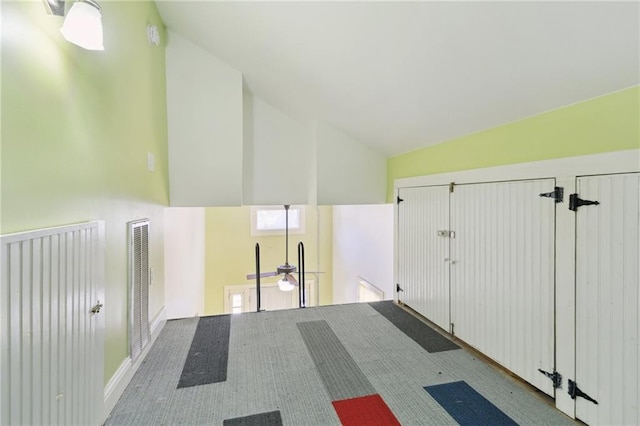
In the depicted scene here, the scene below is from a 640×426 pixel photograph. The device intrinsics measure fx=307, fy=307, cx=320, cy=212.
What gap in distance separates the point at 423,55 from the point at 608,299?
183cm

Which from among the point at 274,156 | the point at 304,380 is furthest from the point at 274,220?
the point at 304,380

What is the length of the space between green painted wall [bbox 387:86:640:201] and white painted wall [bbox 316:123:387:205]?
113cm

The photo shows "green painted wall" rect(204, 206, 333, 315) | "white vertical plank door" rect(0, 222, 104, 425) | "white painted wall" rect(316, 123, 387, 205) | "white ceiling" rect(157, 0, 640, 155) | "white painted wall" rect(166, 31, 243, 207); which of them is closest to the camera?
"white vertical plank door" rect(0, 222, 104, 425)

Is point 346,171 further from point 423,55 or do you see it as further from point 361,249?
point 423,55

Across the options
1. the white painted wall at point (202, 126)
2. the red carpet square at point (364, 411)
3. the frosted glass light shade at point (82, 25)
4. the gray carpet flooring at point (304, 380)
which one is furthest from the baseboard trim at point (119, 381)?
the frosted glass light shade at point (82, 25)

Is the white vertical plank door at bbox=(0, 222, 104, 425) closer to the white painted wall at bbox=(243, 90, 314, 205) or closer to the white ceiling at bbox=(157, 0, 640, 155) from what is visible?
the white ceiling at bbox=(157, 0, 640, 155)

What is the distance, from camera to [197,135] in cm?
352

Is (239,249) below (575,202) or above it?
below

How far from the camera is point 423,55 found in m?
2.09

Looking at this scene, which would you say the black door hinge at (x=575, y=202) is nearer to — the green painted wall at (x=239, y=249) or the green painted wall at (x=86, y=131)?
the green painted wall at (x=86, y=131)

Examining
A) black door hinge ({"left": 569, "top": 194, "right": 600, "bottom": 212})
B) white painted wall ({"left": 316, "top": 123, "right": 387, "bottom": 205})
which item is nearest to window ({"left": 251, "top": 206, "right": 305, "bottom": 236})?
white painted wall ({"left": 316, "top": 123, "right": 387, "bottom": 205})

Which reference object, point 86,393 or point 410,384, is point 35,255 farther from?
point 410,384

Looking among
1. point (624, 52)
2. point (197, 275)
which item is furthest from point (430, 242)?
point (197, 275)

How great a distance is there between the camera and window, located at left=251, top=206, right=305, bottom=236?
656 cm
